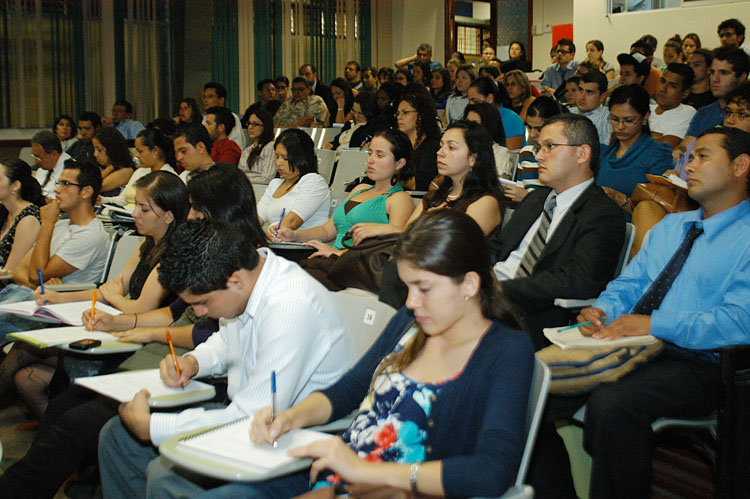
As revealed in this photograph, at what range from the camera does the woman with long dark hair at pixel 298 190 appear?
423 centimetres

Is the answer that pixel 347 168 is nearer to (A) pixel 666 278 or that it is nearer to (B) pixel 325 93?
(A) pixel 666 278

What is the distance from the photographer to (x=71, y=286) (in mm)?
3346

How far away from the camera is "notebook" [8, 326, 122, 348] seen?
7.79 feet

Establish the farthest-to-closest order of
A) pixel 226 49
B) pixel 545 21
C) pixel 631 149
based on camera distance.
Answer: pixel 545 21, pixel 226 49, pixel 631 149

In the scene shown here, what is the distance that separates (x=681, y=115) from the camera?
16.9 ft

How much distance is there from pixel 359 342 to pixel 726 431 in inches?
42.9

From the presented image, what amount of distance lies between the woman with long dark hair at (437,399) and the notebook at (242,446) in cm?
3

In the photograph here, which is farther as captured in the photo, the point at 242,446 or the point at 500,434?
the point at 242,446

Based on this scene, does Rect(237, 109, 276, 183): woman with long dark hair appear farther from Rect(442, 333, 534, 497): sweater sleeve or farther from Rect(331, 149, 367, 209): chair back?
Rect(442, 333, 534, 497): sweater sleeve

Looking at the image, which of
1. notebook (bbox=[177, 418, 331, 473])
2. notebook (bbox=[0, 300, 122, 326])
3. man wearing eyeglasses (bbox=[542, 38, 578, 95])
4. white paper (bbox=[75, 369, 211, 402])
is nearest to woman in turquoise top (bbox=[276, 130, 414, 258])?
notebook (bbox=[0, 300, 122, 326])

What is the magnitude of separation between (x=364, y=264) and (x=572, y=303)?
3.44ft

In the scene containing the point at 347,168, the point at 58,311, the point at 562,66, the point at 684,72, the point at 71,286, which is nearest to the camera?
the point at 58,311

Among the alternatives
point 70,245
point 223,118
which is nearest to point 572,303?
point 70,245

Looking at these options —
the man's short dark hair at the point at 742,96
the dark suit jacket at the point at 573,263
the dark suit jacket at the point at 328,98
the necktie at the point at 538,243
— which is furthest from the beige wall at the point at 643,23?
the dark suit jacket at the point at 573,263
